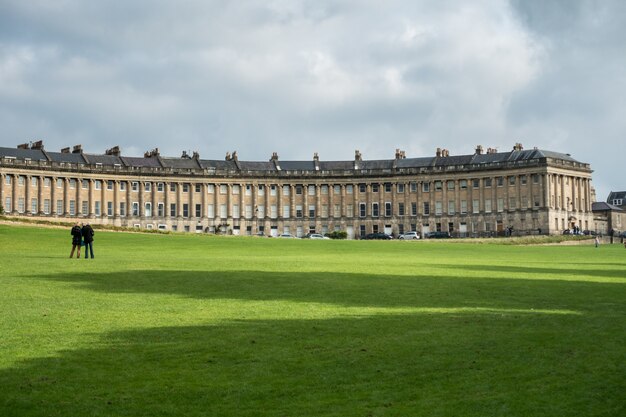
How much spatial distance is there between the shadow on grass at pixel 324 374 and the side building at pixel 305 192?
107m

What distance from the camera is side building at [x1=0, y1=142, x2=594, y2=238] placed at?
422 feet

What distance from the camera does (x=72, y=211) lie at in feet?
428

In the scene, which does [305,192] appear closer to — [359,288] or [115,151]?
[115,151]

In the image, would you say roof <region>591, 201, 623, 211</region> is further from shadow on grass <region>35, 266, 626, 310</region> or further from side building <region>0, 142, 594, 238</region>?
shadow on grass <region>35, 266, 626, 310</region>

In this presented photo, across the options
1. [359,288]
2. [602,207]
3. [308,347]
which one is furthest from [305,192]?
[308,347]

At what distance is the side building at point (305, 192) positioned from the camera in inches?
5064

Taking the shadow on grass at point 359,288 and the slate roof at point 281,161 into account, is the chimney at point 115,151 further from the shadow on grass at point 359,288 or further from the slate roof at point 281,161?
the shadow on grass at point 359,288

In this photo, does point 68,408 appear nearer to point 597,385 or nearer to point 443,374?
point 443,374

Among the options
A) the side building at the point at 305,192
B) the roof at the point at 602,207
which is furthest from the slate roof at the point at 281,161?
the roof at the point at 602,207

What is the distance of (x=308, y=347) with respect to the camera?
51.2ft

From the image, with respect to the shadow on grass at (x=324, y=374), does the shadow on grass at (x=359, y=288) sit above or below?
above

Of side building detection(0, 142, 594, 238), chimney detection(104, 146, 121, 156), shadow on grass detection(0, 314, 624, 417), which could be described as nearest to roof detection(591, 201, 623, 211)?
side building detection(0, 142, 594, 238)

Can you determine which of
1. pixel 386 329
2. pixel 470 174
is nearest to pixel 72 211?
pixel 470 174

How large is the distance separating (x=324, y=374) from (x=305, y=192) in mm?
128788
